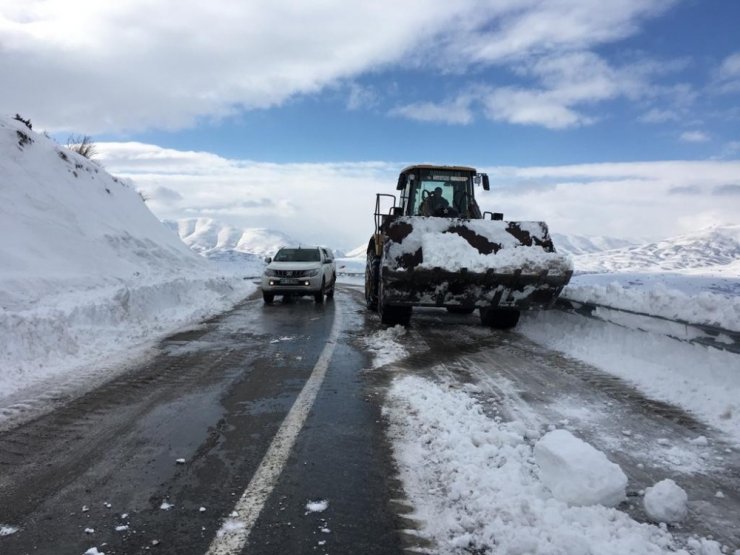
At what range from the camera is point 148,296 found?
11672 millimetres

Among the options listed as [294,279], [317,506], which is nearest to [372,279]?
[294,279]

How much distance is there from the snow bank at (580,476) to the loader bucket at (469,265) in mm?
5218

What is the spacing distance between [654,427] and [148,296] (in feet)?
34.6

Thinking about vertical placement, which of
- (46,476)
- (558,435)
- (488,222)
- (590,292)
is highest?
(488,222)

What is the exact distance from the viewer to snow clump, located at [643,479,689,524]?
8.84 ft

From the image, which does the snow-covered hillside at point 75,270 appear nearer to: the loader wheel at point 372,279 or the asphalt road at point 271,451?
the asphalt road at point 271,451

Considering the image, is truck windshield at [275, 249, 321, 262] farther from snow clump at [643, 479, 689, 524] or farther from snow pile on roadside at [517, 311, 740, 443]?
snow clump at [643, 479, 689, 524]

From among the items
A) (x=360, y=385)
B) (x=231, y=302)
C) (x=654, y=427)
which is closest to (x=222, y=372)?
(x=360, y=385)

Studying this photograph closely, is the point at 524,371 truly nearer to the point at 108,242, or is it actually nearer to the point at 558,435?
the point at 558,435

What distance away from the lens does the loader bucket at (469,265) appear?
815 centimetres

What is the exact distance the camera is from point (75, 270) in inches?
528

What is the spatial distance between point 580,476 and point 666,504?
436 millimetres

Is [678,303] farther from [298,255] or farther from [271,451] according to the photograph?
[298,255]

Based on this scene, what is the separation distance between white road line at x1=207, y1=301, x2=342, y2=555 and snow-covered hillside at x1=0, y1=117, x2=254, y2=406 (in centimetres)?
314
